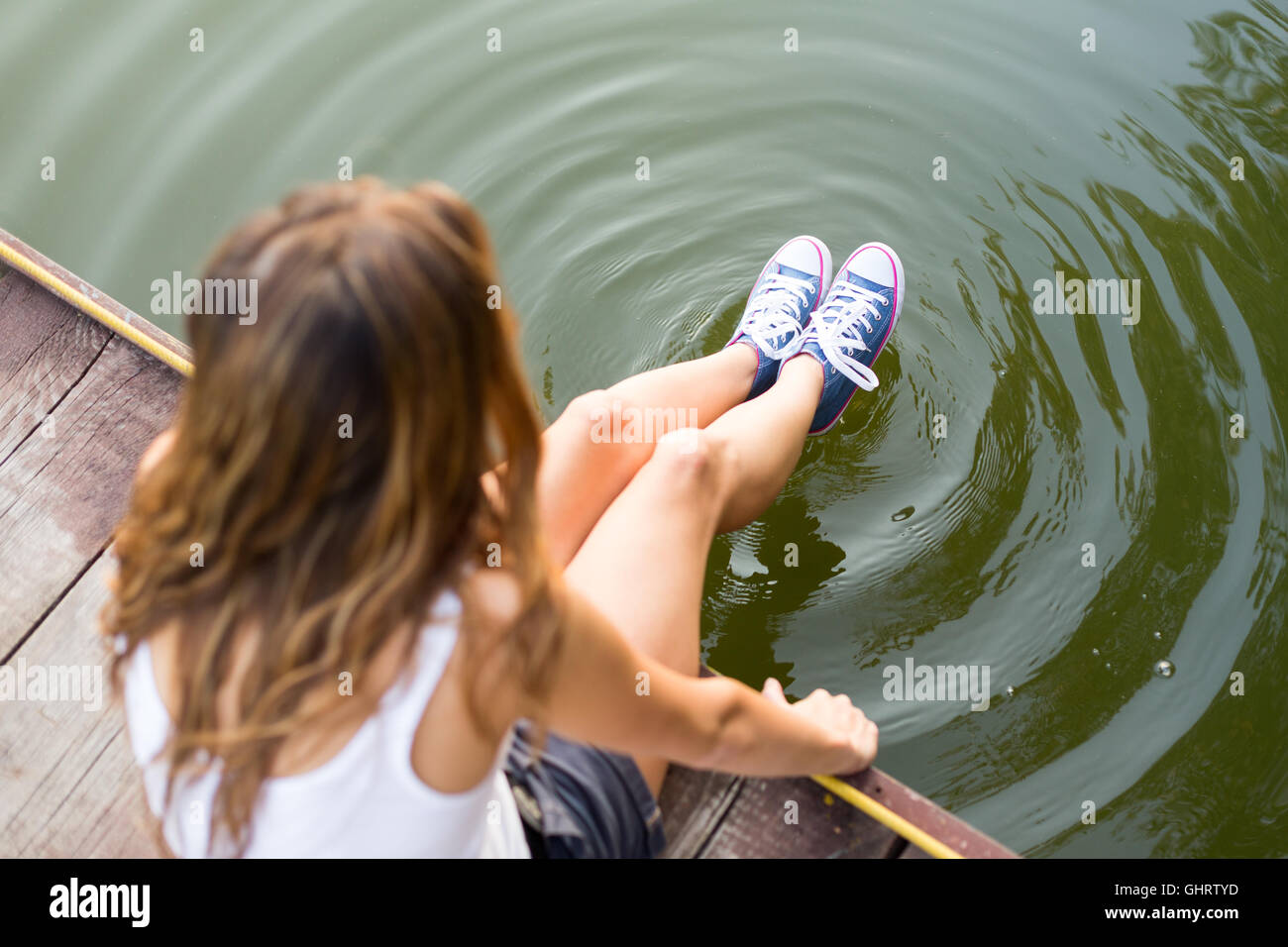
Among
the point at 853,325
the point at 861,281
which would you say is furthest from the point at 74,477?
the point at 861,281

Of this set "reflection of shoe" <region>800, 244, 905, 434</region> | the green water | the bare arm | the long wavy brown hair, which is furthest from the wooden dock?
"reflection of shoe" <region>800, 244, 905, 434</region>

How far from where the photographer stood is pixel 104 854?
1.89m

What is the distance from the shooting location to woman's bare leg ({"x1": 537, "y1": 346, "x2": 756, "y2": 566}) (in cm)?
196

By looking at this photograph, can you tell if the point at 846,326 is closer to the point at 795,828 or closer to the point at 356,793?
the point at 795,828

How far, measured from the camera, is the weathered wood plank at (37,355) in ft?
7.88

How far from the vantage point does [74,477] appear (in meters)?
2.30

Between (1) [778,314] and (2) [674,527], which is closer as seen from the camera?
(2) [674,527]

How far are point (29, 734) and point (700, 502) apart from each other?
1415 millimetres

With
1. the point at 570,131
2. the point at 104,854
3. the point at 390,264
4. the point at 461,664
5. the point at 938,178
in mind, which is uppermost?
the point at 570,131

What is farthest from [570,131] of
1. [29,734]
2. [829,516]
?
[29,734]

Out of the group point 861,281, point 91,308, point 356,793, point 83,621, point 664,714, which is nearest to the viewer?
point 356,793

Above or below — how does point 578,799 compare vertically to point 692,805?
above

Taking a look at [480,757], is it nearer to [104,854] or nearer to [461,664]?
[461,664]

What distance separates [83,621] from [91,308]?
2.60 ft
